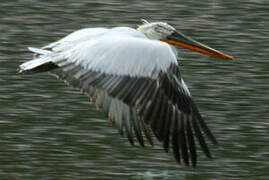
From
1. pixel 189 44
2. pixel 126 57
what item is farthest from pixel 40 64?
pixel 189 44

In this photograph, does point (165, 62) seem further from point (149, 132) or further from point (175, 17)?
point (175, 17)

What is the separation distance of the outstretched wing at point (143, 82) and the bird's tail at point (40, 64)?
0.09 metres

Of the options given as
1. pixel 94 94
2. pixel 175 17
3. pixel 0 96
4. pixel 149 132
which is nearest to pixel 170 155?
pixel 149 132

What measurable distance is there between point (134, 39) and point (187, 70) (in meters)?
3.50

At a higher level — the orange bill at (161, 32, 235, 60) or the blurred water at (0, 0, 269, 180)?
the orange bill at (161, 32, 235, 60)

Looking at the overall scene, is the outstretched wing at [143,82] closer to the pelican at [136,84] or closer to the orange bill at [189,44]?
the pelican at [136,84]

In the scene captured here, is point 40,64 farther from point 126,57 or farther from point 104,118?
point 104,118

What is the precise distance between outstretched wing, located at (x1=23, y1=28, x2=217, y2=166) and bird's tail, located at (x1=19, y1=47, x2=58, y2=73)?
0.09 m

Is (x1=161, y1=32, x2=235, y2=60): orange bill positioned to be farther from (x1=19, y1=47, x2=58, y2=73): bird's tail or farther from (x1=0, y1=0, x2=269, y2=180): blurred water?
(x1=19, y1=47, x2=58, y2=73): bird's tail

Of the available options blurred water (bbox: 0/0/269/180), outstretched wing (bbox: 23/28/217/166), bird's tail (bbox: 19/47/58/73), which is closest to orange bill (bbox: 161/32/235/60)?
blurred water (bbox: 0/0/269/180)

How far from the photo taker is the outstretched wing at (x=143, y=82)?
935cm

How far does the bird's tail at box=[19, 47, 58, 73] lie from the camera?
32.8ft

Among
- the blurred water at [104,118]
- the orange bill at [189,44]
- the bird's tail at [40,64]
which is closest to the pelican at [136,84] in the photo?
the bird's tail at [40,64]

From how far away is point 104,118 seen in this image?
11688 millimetres
